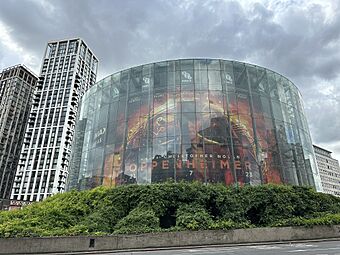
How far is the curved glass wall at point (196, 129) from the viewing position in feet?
89.0

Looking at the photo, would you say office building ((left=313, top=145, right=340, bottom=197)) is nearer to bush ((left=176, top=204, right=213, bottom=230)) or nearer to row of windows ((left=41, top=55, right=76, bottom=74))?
row of windows ((left=41, top=55, right=76, bottom=74))

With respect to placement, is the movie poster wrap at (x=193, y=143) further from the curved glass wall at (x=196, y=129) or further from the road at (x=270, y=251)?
the road at (x=270, y=251)

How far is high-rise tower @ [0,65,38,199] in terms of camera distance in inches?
4643

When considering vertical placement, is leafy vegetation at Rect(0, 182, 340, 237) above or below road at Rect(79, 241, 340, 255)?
above

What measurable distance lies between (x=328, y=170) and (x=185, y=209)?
146134 millimetres

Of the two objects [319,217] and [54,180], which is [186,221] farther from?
[54,180]

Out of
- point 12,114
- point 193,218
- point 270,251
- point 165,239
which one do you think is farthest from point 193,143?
point 12,114

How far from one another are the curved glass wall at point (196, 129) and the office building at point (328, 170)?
119m

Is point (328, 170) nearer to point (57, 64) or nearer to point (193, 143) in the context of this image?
point (193, 143)

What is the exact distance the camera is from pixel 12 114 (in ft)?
412

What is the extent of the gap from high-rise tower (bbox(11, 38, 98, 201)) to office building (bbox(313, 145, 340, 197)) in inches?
4775

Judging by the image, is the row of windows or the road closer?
the road

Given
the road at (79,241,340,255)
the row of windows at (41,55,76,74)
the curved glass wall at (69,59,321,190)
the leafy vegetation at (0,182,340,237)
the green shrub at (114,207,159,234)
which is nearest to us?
the road at (79,241,340,255)

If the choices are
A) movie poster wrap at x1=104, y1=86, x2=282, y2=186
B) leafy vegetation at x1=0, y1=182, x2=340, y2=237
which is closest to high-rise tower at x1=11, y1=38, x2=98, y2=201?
movie poster wrap at x1=104, y1=86, x2=282, y2=186
